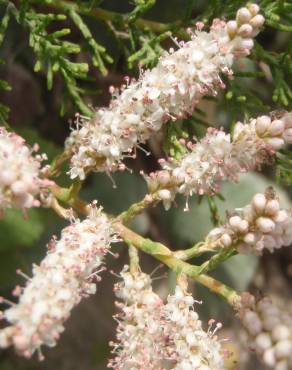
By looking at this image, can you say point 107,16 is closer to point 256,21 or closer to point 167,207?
point 256,21

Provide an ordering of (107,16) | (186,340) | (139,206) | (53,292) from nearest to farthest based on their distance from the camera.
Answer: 1. (53,292)
2. (186,340)
3. (139,206)
4. (107,16)

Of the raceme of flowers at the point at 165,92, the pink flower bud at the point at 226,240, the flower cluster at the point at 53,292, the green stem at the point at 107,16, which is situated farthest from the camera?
the green stem at the point at 107,16

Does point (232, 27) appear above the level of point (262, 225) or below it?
above

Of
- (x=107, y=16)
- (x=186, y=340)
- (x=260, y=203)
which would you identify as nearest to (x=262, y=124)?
(x=260, y=203)

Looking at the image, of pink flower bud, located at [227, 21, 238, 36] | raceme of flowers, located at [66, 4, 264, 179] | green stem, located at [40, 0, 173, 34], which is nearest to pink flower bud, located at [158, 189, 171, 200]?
raceme of flowers, located at [66, 4, 264, 179]

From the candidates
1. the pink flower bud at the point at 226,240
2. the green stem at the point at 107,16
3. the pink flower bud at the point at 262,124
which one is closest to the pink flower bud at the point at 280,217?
the pink flower bud at the point at 226,240

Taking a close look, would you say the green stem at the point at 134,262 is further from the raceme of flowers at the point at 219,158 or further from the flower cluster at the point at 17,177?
the flower cluster at the point at 17,177
